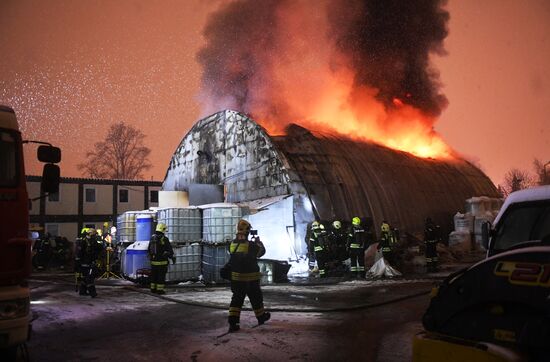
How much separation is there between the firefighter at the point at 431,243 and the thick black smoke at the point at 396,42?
16.4 metres

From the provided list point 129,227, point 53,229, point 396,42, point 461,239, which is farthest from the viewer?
point 53,229

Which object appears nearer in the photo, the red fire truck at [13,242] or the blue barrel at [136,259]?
the red fire truck at [13,242]

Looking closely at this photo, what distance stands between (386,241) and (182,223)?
235 inches

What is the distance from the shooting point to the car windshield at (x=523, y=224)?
448 centimetres

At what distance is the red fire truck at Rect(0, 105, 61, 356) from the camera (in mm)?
4453

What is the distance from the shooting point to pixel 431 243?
47.3 ft

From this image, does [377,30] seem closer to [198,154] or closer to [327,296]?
[198,154]

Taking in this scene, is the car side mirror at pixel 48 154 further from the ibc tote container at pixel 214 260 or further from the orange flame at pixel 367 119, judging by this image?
the orange flame at pixel 367 119

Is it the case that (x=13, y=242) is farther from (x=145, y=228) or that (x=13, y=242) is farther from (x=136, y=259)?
(x=145, y=228)

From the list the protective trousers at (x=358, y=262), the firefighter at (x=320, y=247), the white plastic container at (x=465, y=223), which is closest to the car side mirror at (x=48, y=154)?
the firefighter at (x=320, y=247)

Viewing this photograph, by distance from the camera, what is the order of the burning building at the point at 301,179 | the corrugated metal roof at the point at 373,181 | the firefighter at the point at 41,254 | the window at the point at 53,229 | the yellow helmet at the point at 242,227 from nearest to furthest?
1. the yellow helmet at the point at 242,227
2. the burning building at the point at 301,179
3. the corrugated metal roof at the point at 373,181
4. the firefighter at the point at 41,254
5. the window at the point at 53,229

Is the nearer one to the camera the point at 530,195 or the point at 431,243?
the point at 530,195

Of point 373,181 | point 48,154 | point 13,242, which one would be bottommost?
point 13,242

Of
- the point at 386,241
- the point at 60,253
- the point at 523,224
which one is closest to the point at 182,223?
the point at 386,241
